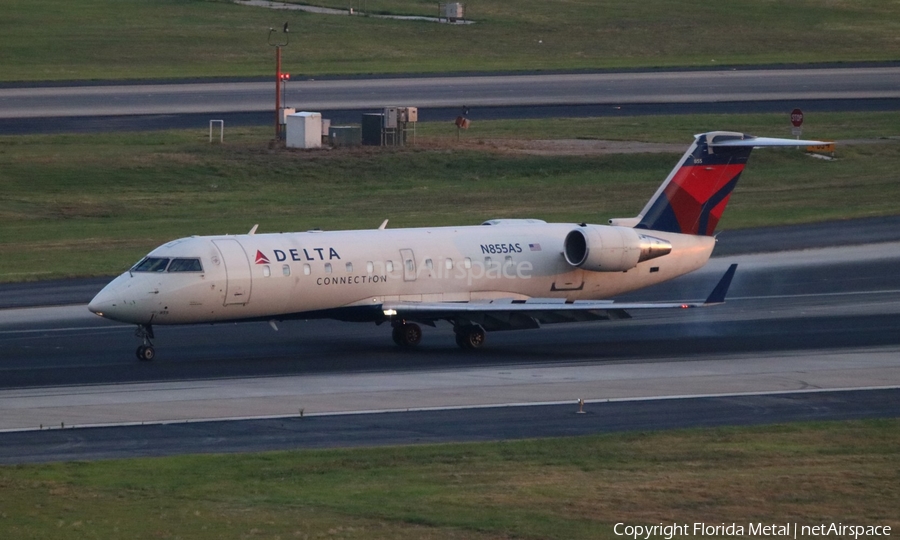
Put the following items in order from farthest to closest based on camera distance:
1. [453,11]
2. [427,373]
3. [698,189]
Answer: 1. [453,11]
2. [698,189]
3. [427,373]

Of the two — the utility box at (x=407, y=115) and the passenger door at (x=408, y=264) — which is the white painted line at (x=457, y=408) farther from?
the utility box at (x=407, y=115)

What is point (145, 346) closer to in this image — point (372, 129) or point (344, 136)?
point (344, 136)

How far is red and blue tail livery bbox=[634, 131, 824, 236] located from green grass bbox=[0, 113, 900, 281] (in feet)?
42.4

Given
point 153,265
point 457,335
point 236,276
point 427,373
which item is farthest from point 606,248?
point 153,265

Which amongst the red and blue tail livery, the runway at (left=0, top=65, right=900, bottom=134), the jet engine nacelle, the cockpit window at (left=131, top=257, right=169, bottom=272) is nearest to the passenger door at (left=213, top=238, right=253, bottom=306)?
the cockpit window at (left=131, top=257, right=169, bottom=272)

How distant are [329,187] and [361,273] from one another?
87.0ft

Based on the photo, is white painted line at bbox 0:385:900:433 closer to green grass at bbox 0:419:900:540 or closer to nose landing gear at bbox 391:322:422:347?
green grass at bbox 0:419:900:540

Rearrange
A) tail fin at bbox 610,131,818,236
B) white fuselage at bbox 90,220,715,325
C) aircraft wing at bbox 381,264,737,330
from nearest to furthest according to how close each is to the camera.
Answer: white fuselage at bbox 90,220,715,325 < aircraft wing at bbox 381,264,737,330 < tail fin at bbox 610,131,818,236

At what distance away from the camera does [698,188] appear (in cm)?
3794

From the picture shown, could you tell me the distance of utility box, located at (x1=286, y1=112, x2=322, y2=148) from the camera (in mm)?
62875

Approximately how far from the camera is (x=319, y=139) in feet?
211

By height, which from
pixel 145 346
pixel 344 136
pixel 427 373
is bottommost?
pixel 427 373

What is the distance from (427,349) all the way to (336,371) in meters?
3.71

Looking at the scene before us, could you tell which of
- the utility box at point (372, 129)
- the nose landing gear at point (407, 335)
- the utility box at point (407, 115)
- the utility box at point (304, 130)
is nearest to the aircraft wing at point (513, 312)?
the nose landing gear at point (407, 335)
